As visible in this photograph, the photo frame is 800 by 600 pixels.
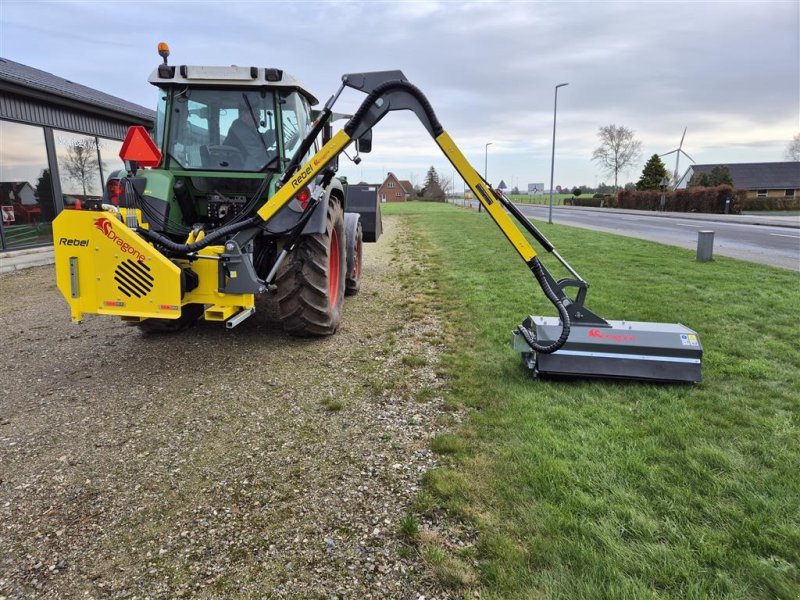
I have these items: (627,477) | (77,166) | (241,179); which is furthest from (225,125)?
(77,166)

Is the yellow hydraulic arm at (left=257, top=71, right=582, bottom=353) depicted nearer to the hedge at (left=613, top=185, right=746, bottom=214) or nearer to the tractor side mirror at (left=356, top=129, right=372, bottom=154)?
the tractor side mirror at (left=356, top=129, right=372, bottom=154)

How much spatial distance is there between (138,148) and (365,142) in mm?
2317

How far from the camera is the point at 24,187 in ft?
35.3

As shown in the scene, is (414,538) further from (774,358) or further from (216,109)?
(216,109)

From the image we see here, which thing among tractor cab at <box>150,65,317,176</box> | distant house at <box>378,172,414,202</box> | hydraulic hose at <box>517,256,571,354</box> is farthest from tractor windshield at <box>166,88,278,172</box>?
distant house at <box>378,172,414,202</box>

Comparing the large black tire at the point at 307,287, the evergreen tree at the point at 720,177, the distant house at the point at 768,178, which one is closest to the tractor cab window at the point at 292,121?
the large black tire at the point at 307,287

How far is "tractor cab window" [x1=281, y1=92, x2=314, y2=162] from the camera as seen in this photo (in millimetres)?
5297

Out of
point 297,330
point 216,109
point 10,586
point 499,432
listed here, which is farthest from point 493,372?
point 216,109

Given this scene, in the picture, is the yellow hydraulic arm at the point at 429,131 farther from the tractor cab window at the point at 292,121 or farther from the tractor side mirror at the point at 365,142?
the tractor cab window at the point at 292,121

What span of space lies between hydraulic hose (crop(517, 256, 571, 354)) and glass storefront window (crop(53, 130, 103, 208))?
11269 millimetres

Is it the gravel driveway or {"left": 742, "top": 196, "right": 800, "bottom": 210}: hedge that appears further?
{"left": 742, "top": 196, "right": 800, "bottom": 210}: hedge

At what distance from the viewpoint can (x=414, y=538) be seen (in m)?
2.38

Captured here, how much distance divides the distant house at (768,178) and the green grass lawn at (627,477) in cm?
6110

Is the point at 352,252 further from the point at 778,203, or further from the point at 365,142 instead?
the point at 778,203
